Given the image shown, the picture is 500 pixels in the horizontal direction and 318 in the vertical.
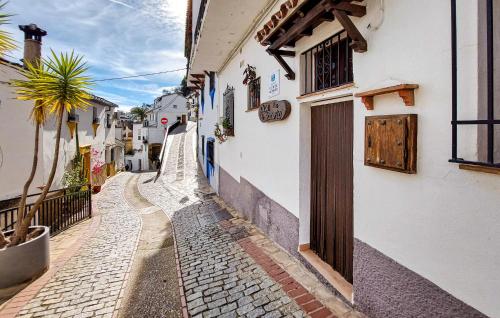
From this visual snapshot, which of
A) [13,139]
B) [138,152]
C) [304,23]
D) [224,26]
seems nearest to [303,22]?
[304,23]

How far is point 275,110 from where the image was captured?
4609mm

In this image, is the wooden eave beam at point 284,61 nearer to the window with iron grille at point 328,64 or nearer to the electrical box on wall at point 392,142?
the window with iron grille at point 328,64

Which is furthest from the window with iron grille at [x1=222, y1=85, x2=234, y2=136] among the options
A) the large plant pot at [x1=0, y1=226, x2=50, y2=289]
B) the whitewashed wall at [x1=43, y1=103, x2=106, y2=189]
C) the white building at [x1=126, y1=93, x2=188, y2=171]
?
the white building at [x1=126, y1=93, x2=188, y2=171]

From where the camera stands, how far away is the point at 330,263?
3691 mm

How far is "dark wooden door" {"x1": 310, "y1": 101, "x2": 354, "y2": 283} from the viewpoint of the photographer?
3.26 metres

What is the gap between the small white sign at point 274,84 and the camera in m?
4.69

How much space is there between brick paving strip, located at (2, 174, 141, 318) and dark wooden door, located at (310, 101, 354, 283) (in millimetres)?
3123

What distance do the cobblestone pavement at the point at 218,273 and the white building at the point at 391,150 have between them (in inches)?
30.5

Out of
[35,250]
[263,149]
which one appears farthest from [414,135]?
[35,250]

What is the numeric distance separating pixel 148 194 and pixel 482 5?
1226 centimetres

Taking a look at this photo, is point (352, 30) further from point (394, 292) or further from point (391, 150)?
point (394, 292)

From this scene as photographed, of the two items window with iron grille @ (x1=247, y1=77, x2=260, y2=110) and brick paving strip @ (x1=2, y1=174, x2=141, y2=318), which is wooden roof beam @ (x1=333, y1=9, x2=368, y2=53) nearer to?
window with iron grille @ (x1=247, y1=77, x2=260, y2=110)

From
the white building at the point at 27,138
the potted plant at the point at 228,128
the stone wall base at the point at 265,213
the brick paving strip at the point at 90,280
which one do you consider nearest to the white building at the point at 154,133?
the white building at the point at 27,138

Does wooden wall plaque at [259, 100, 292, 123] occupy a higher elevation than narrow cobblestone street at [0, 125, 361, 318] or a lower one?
higher
